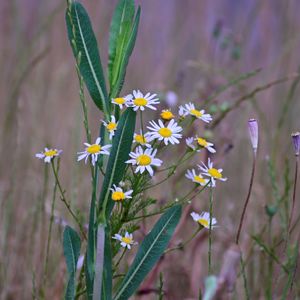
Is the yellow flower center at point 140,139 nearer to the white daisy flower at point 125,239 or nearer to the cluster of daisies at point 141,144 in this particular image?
the cluster of daisies at point 141,144

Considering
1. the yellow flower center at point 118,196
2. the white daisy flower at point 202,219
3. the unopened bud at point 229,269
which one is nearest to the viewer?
the yellow flower center at point 118,196

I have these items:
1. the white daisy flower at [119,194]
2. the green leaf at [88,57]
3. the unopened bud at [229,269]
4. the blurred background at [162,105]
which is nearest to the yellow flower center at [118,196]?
the white daisy flower at [119,194]

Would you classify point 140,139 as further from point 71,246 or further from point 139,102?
point 71,246

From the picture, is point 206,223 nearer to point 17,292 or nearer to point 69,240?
point 69,240

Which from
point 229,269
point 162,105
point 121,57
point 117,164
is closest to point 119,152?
point 117,164

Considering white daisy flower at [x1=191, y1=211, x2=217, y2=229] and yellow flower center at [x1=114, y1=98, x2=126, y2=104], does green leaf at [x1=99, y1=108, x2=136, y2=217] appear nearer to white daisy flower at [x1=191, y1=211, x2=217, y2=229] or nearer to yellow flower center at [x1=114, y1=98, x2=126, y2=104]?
yellow flower center at [x1=114, y1=98, x2=126, y2=104]

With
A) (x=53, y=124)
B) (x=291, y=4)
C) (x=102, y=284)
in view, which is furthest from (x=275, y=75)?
(x=102, y=284)

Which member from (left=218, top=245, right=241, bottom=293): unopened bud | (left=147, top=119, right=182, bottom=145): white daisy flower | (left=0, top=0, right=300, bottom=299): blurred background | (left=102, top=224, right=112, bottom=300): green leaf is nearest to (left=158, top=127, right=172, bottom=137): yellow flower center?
(left=147, top=119, right=182, bottom=145): white daisy flower
